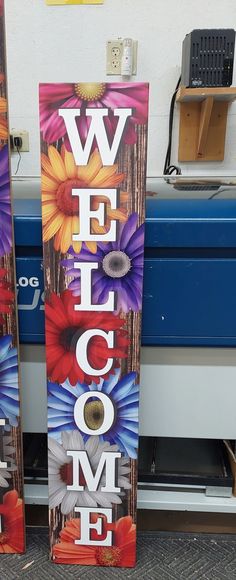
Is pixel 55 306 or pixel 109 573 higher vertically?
pixel 55 306

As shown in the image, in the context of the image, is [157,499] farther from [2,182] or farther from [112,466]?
[2,182]

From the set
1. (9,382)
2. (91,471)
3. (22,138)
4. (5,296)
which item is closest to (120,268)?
(5,296)

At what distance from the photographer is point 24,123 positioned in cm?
185

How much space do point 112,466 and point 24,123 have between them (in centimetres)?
138

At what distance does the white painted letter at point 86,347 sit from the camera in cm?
102

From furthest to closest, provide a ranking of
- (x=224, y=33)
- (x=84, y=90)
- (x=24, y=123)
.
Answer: (x=24, y=123) → (x=224, y=33) → (x=84, y=90)

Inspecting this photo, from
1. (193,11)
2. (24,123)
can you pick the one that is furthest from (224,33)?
(24,123)

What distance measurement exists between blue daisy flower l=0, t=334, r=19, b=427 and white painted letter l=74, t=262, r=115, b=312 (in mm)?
188

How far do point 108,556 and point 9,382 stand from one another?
494mm

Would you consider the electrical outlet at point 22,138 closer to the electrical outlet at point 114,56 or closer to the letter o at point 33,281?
the electrical outlet at point 114,56

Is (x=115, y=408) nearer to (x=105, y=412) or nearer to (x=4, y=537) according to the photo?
(x=105, y=412)

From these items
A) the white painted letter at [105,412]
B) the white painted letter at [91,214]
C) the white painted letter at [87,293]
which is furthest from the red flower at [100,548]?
the white painted letter at [91,214]

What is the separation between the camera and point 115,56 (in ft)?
5.74

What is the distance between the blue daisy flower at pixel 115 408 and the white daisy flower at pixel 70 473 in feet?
0.06
